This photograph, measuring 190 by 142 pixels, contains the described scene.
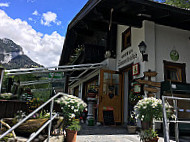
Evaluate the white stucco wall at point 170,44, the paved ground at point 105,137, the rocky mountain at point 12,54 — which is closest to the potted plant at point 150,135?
Result: the paved ground at point 105,137

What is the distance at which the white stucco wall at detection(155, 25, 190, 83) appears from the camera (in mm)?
6453

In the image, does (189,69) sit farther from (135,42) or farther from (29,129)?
(29,129)

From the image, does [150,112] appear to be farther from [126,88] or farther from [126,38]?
[126,38]

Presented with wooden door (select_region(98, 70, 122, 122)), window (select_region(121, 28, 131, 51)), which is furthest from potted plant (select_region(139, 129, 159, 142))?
window (select_region(121, 28, 131, 51))

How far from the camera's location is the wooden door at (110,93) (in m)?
7.29

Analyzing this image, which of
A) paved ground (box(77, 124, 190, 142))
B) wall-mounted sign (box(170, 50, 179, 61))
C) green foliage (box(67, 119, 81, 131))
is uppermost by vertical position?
wall-mounted sign (box(170, 50, 179, 61))

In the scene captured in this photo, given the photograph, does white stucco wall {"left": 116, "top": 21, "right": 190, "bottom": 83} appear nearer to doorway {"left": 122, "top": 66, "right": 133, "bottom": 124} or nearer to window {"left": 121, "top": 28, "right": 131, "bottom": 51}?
window {"left": 121, "top": 28, "right": 131, "bottom": 51}

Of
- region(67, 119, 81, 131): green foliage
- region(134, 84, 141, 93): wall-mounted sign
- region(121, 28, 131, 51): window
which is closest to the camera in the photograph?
region(67, 119, 81, 131): green foliage

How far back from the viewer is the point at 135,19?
646 cm

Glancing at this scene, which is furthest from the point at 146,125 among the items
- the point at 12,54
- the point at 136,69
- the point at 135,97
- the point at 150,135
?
the point at 12,54

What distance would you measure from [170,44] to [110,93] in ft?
10.5

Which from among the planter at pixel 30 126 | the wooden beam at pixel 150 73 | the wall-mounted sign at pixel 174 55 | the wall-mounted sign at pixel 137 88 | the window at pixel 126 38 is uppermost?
the window at pixel 126 38

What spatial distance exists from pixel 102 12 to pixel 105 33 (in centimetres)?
368

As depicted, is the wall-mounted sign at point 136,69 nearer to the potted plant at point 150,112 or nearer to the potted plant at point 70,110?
the potted plant at point 150,112
